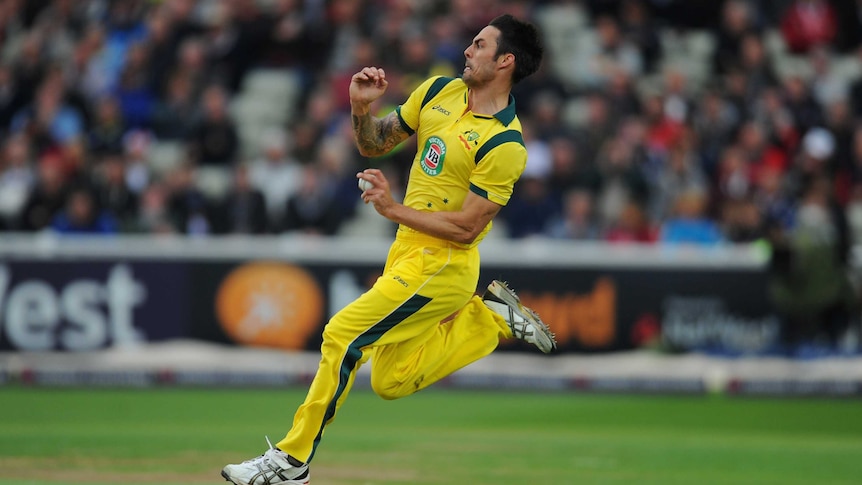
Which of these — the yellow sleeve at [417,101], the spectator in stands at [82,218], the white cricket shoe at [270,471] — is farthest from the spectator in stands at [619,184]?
the white cricket shoe at [270,471]

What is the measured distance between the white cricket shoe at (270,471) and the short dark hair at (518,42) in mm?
2776

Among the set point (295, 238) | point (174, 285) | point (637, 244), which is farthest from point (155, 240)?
point (637, 244)

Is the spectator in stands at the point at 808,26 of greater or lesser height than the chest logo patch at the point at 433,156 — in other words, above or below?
above

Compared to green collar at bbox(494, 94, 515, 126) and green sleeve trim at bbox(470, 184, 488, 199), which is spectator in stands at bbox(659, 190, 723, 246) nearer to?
green collar at bbox(494, 94, 515, 126)

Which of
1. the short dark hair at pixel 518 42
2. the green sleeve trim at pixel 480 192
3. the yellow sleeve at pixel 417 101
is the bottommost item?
the green sleeve trim at pixel 480 192

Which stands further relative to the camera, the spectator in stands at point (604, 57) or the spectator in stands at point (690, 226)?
the spectator in stands at point (604, 57)

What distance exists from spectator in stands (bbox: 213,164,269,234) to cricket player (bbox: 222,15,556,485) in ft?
33.8

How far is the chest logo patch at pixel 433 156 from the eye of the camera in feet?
29.5

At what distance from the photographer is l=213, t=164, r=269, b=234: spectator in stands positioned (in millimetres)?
19531

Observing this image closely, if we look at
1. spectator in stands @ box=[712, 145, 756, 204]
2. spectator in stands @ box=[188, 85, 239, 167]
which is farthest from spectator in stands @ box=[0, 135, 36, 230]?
spectator in stands @ box=[712, 145, 756, 204]

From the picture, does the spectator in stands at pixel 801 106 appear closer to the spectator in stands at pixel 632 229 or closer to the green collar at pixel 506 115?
the spectator in stands at pixel 632 229

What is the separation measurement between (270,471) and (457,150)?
7.56 feet

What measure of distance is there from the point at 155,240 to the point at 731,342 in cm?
761

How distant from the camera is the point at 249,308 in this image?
1855 centimetres
